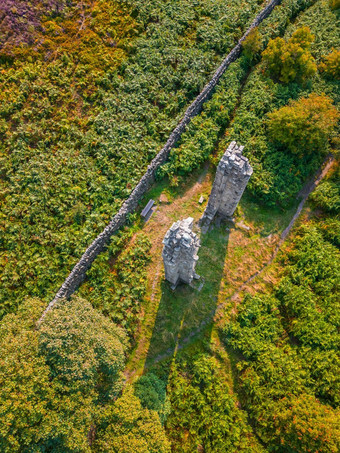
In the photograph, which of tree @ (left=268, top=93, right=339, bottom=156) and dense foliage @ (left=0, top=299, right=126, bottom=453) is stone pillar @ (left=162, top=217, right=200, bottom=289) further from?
tree @ (left=268, top=93, right=339, bottom=156)

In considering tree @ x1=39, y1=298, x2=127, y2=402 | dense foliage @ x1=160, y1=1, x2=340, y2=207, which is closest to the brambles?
dense foliage @ x1=160, y1=1, x2=340, y2=207

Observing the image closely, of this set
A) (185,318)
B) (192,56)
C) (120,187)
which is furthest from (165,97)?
(185,318)

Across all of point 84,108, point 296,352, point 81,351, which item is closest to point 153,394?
point 81,351

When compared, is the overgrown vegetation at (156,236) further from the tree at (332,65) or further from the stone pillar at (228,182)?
the stone pillar at (228,182)

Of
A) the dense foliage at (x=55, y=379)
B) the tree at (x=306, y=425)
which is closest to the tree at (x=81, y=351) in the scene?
the dense foliage at (x=55, y=379)

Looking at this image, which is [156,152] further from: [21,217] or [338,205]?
Answer: [338,205]
